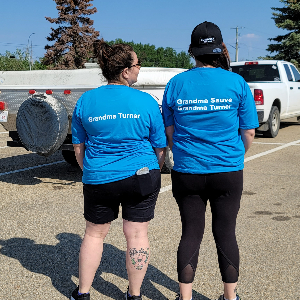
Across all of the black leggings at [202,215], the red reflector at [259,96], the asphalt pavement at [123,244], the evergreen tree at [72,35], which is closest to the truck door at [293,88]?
the red reflector at [259,96]

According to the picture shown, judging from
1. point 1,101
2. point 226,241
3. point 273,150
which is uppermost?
point 1,101

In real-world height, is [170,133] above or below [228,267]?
above

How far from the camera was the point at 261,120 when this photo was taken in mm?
11461

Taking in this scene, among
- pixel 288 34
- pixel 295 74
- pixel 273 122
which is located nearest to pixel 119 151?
pixel 273 122

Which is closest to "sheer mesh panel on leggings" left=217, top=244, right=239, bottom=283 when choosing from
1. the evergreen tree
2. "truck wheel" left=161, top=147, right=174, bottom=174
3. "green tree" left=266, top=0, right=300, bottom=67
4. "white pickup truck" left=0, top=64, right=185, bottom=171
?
"white pickup truck" left=0, top=64, right=185, bottom=171

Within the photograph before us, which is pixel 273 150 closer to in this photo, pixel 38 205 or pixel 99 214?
pixel 38 205

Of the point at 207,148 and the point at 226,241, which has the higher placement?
the point at 207,148

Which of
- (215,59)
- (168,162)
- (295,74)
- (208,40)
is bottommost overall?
(168,162)

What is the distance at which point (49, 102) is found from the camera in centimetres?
612

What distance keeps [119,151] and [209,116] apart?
59 centimetres

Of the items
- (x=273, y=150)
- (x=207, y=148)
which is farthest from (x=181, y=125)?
(x=273, y=150)

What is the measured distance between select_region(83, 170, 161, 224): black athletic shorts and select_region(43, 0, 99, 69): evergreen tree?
1843 inches

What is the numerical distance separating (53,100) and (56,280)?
126 inches

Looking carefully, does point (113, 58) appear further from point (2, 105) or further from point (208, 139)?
point (2, 105)
